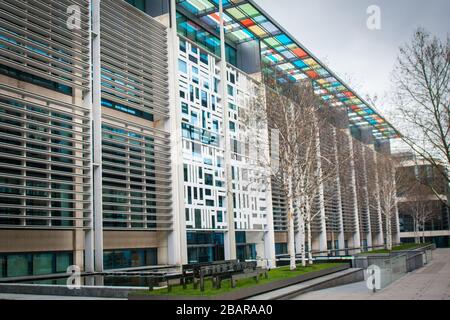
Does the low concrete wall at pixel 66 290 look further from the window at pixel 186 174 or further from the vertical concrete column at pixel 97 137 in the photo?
the window at pixel 186 174

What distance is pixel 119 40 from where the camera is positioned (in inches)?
891

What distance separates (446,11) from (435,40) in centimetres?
229

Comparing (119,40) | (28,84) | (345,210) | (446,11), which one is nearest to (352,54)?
(446,11)

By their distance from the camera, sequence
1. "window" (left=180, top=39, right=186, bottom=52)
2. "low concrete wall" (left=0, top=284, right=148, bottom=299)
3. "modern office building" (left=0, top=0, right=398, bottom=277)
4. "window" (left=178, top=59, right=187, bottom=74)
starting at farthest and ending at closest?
1. "window" (left=180, top=39, right=186, bottom=52)
2. "window" (left=178, top=59, right=187, bottom=74)
3. "modern office building" (left=0, top=0, right=398, bottom=277)
4. "low concrete wall" (left=0, top=284, right=148, bottom=299)

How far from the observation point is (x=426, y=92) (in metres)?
18.6

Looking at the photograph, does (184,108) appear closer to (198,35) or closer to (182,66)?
(182,66)

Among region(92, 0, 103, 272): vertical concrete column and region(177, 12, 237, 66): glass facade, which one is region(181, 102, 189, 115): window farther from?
region(92, 0, 103, 272): vertical concrete column

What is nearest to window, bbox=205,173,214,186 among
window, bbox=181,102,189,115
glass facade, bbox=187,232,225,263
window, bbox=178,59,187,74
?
glass facade, bbox=187,232,225,263

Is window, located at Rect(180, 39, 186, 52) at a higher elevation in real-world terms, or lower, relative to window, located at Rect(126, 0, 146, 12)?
lower

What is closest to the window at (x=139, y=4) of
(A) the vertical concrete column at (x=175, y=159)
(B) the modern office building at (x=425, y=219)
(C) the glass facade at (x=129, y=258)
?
(A) the vertical concrete column at (x=175, y=159)

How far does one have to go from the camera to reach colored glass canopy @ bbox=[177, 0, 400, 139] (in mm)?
29053

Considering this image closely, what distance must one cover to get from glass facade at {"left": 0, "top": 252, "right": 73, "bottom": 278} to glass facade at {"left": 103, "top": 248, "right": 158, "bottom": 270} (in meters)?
2.56

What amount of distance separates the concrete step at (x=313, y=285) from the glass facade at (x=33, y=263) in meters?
9.36

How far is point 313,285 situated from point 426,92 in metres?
8.79
